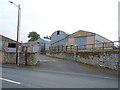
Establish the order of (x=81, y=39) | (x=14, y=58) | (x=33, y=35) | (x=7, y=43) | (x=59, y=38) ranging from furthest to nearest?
(x=33, y=35)
(x=7, y=43)
(x=59, y=38)
(x=81, y=39)
(x=14, y=58)

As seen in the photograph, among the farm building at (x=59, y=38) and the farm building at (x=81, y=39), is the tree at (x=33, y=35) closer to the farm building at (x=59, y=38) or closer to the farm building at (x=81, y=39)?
the farm building at (x=59, y=38)

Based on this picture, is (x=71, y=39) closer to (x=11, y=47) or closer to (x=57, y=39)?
(x=57, y=39)

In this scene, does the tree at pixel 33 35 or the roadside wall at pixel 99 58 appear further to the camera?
the tree at pixel 33 35

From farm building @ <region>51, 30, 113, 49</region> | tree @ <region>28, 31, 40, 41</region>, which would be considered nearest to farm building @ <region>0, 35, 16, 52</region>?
farm building @ <region>51, 30, 113, 49</region>

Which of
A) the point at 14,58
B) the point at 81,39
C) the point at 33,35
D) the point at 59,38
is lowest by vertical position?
the point at 14,58

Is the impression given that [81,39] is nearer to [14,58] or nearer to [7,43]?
[14,58]

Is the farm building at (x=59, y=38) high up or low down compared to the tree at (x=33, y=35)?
down

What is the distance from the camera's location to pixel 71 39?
36.5 m

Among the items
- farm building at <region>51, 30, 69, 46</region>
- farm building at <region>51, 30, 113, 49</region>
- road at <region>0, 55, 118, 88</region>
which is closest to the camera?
road at <region>0, 55, 118, 88</region>

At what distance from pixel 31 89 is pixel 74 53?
16.8 meters

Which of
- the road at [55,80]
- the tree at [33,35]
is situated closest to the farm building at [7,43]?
the road at [55,80]

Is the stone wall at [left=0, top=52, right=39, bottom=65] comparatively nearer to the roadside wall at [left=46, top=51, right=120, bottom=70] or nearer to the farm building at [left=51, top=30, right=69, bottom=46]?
the roadside wall at [left=46, top=51, right=120, bottom=70]

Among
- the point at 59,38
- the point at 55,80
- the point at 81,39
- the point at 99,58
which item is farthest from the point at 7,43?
the point at 55,80

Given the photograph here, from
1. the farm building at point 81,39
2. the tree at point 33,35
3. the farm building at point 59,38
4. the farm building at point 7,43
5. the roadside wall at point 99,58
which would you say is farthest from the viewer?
the tree at point 33,35
